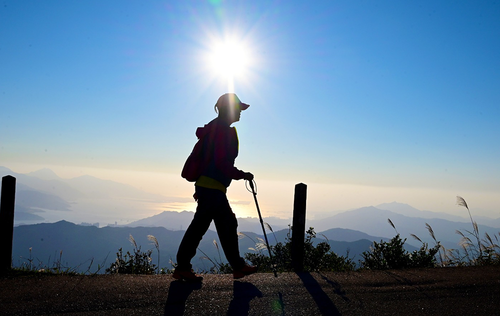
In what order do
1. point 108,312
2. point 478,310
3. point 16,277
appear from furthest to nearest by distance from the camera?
point 16,277 → point 478,310 → point 108,312

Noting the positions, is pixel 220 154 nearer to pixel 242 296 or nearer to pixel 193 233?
pixel 193 233

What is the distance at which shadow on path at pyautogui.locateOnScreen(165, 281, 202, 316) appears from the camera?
3.17m

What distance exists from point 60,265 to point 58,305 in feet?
5.92

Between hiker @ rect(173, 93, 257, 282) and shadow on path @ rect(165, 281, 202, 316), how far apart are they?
172 millimetres

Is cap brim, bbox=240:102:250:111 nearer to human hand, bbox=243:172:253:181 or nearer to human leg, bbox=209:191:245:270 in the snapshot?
human hand, bbox=243:172:253:181

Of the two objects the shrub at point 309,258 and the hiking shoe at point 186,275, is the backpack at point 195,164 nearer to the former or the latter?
the hiking shoe at point 186,275

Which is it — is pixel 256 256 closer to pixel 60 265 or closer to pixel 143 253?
pixel 143 253

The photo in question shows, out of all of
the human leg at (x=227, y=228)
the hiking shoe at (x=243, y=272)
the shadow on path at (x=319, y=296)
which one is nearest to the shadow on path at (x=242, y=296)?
the hiking shoe at (x=243, y=272)

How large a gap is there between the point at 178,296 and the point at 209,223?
3.37 feet

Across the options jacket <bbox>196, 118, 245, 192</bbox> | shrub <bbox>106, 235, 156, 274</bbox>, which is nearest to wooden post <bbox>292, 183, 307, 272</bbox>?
jacket <bbox>196, 118, 245, 192</bbox>

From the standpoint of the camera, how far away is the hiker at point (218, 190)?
4.32 m

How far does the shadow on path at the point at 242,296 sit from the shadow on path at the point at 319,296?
25.0 inches

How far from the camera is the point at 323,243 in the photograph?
22.9 ft

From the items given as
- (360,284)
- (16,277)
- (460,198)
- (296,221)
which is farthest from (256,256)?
(460,198)
